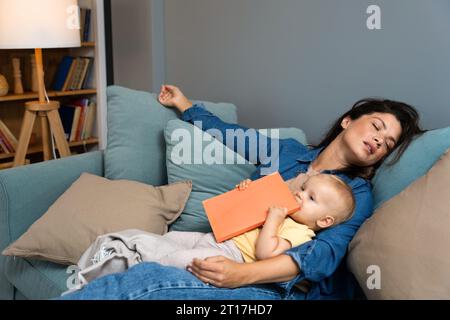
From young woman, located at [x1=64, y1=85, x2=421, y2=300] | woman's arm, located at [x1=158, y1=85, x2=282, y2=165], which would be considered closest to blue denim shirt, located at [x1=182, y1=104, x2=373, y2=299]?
young woman, located at [x1=64, y1=85, x2=421, y2=300]

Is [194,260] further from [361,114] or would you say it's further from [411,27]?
[411,27]

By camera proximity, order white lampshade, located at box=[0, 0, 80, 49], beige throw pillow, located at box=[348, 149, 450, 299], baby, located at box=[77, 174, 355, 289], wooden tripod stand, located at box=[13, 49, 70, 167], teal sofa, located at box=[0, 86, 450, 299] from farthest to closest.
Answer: wooden tripod stand, located at box=[13, 49, 70, 167] < white lampshade, located at box=[0, 0, 80, 49] < teal sofa, located at box=[0, 86, 450, 299] < baby, located at box=[77, 174, 355, 289] < beige throw pillow, located at box=[348, 149, 450, 299]

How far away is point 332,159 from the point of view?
1.54 metres

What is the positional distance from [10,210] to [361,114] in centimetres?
119

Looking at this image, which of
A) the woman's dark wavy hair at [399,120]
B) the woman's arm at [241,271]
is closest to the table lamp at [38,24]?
the woman's dark wavy hair at [399,120]

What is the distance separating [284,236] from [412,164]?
413mm

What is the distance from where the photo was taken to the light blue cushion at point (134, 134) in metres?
1.77

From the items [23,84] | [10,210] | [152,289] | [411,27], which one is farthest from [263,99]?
[23,84]

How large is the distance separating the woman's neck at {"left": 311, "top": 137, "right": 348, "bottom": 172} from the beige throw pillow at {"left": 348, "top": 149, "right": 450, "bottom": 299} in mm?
354

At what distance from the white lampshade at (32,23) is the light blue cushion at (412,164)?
5.96 feet

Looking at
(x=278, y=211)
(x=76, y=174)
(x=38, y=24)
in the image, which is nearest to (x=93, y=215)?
(x=76, y=174)

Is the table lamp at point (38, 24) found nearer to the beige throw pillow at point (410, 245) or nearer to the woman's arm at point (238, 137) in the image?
the woman's arm at point (238, 137)

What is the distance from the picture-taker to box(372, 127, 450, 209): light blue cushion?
52.1 inches

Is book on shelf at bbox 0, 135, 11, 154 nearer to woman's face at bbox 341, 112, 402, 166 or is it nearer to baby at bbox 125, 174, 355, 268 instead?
baby at bbox 125, 174, 355, 268
